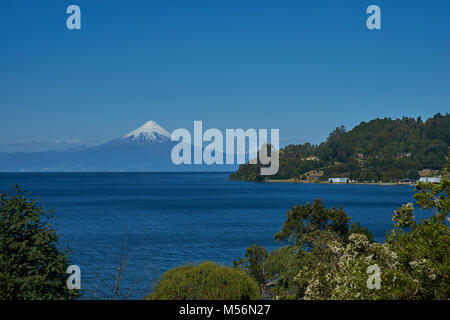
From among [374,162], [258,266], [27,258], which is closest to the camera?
[27,258]

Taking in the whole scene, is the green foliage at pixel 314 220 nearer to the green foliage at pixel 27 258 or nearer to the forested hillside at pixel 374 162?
the green foliage at pixel 27 258

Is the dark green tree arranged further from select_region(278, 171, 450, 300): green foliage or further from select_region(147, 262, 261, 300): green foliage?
select_region(147, 262, 261, 300): green foliage

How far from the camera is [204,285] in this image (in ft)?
35.0

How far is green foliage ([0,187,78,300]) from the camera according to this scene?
7988 millimetres

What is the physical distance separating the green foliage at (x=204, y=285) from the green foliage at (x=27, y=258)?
225cm

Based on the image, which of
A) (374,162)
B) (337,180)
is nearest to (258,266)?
(337,180)

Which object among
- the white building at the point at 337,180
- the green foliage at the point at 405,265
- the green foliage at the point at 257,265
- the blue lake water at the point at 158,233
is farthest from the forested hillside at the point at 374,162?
the green foliage at the point at 405,265

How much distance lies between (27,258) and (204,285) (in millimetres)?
3868

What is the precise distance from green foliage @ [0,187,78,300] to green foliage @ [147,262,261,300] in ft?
7.38

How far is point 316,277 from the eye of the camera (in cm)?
1305

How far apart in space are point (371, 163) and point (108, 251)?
159 metres

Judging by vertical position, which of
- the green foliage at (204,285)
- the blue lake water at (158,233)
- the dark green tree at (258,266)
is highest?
the green foliage at (204,285)

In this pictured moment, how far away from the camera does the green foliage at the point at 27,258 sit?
26.2ft

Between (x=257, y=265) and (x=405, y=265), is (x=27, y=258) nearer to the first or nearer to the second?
(x=405, y=265)
